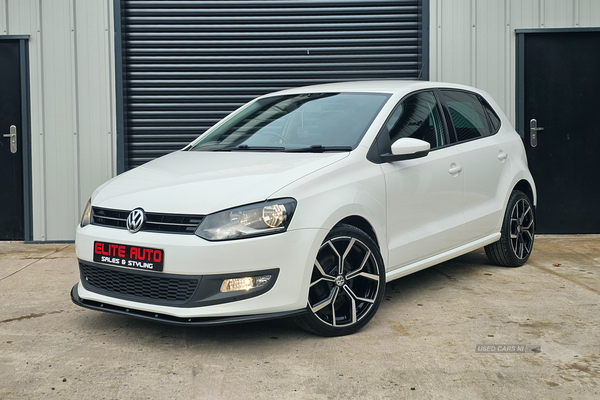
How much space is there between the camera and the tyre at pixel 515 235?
5992 mm

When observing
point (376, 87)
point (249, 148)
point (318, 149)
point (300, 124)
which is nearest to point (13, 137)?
point (249, 148)

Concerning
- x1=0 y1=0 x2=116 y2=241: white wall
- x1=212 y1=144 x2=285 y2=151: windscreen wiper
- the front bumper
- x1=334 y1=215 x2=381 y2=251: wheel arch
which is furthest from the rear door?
x1=0 y1=0 x2=116 y2=241: white wall

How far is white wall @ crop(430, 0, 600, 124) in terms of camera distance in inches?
313

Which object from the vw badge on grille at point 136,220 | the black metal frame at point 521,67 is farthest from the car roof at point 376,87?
the black metal frame at point 521,67

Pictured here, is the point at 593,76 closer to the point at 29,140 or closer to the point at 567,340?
the point at 567,340

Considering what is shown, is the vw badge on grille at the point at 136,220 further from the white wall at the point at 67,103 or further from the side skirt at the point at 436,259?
the white wall at the point at 67,103

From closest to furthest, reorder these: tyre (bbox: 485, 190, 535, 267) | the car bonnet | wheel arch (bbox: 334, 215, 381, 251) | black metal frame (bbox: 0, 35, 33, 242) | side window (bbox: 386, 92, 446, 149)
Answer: the car bonnet < wheel arch (bbox: 334, 215, 381, 251) < side window (bbox: 386, 92, 446, 149) < tyre (bbox: 485, 190, 535, 267) < black metal frame (bbox: 0, 35, 33, 242)

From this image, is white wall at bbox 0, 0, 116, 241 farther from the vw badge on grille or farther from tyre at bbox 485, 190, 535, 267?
tyre at bbox 485, 190, 535, 267

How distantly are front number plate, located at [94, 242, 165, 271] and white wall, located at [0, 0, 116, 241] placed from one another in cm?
411

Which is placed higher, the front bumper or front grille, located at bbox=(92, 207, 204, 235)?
front grille, located at bbox=(92, 207, 204, 235)

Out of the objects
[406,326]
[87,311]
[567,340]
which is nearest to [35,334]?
[87,311]

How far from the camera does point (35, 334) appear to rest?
4.35 m

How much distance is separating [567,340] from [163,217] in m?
2.43

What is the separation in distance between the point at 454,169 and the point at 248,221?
203 cm
